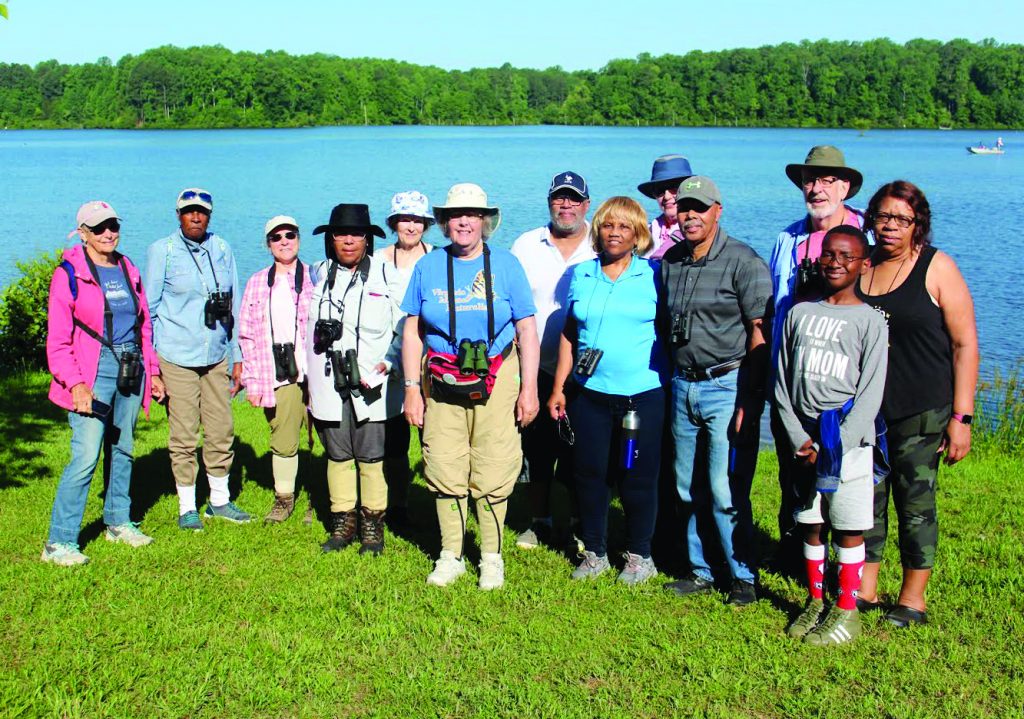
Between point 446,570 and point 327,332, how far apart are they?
164 cm

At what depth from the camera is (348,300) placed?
563cm

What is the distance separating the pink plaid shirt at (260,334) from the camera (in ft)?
20.0

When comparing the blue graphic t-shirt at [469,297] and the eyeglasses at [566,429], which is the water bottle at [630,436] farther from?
the blue graphic t-shirt at [469,297]

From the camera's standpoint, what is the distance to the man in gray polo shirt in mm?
4668

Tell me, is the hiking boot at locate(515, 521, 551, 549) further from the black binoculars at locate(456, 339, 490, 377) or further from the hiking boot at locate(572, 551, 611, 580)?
the black binoculars at locate(456, 339, 490, 377)

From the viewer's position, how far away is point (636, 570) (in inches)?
209

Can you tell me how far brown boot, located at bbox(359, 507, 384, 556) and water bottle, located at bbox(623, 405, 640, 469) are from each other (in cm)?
179

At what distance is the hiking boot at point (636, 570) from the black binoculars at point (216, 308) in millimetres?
3112

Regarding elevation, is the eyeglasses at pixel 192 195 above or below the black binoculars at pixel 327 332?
above

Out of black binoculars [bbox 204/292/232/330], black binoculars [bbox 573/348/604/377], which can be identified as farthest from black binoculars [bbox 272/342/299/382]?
black binoculars [bbox 573/348/604/377]

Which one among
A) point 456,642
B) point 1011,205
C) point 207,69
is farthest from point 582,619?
point 207,69

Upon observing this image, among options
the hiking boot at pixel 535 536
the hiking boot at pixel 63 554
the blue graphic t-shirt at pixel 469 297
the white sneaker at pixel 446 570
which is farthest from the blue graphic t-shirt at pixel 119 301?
the hiking boot at pixel 535 536

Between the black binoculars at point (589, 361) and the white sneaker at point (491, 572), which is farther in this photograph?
the white sneaker at point (491, 572)

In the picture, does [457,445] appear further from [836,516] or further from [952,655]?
[952,655]
